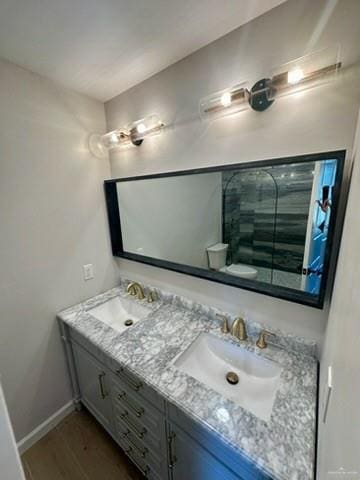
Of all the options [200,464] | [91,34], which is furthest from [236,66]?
[200,464]

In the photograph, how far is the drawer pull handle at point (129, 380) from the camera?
1059mm

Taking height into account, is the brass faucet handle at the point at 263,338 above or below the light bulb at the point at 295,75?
below

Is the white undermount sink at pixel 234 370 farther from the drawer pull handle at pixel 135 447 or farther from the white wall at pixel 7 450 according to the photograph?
the white wall at pixel 7 450

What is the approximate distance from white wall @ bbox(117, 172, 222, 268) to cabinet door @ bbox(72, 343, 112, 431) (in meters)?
0.84

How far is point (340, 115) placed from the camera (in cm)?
83

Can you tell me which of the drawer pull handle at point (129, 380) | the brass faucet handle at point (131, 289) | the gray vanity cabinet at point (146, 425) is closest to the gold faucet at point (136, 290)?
the brass faucet handle at point (131, 289)

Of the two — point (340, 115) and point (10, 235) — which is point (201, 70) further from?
point (10, 235)

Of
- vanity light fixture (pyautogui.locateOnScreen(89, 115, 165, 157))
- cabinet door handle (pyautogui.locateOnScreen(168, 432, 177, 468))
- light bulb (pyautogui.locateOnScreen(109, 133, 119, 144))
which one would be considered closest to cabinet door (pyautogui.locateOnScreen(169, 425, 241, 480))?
cabinet door handle (pyautogui.locateOnScreen(168, 432, 177, 468))

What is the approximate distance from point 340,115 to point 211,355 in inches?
52.2

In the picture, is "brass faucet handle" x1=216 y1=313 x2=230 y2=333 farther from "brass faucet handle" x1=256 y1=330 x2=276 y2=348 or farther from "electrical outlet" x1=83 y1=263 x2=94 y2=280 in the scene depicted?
"electrical outlet" x1=83 y1=263 x2=94 y2=280

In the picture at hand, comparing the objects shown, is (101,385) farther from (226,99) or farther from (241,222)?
(226,99)

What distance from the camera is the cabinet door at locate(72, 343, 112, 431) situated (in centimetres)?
133

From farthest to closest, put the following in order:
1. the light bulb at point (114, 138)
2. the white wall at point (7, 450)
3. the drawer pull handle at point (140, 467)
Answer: the light bulb at point (114, 138)
the drawer pull handle at point (140, 467)
the white wall at point (7, 450)

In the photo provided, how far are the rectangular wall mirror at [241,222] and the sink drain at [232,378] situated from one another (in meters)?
0.47
